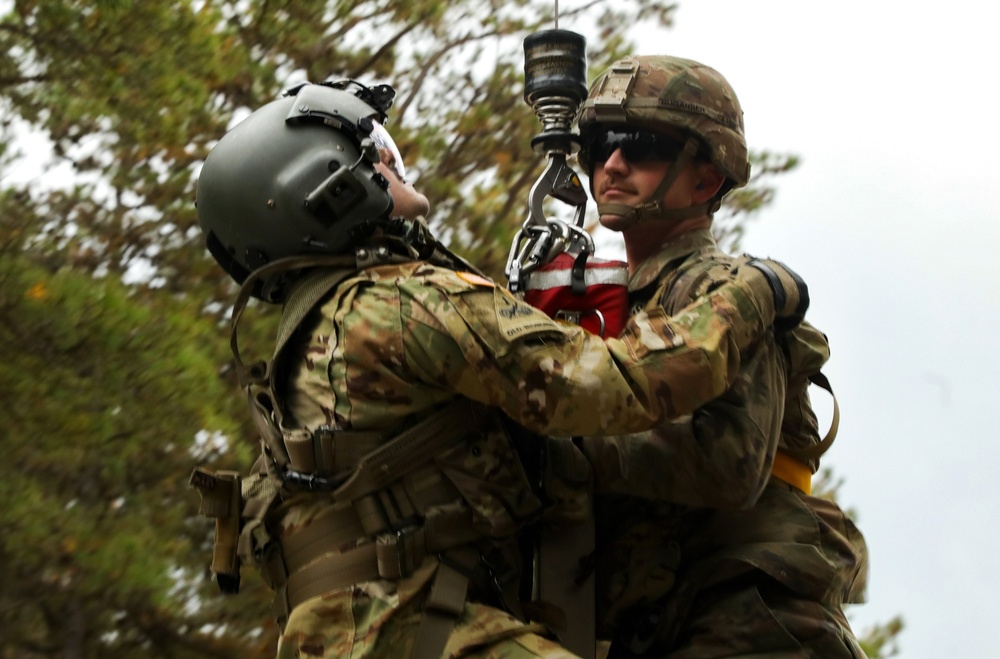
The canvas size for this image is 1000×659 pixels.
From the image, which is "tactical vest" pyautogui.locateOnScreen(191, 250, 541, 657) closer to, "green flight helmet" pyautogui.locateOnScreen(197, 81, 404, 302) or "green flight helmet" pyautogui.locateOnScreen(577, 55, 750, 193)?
"green flight helmet" pyautogui.locateOnScreen(197, 81, 404, 302)

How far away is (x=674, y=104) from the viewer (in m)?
4.86

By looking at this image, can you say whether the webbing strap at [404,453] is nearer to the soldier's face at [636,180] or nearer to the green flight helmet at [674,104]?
the soldier's face at [636,180]

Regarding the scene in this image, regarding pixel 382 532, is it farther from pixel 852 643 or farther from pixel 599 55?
pixel 599 55

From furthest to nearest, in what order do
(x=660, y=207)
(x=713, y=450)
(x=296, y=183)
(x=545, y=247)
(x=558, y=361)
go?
(x=660, y=207) → (x=545, y=247) → (x=713, y=450) → (x=296, y=183) → (x=558, y=361)

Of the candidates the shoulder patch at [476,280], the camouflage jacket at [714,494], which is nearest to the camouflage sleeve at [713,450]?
the camouflage jacket at [714,494]

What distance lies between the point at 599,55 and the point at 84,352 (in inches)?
161

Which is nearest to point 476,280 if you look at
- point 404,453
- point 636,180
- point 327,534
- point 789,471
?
point 404,453

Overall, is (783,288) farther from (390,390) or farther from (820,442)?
(390,390)

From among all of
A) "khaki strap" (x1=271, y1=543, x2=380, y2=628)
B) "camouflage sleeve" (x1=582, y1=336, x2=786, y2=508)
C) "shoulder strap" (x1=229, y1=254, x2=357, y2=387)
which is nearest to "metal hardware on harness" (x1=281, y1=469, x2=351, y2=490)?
"khaki strap" (x1=271, y1=543, x2=380, y2=628)

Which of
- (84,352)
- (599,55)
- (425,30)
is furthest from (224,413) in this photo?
(599,55)

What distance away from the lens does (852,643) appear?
15.4ft

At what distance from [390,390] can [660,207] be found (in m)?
1.15

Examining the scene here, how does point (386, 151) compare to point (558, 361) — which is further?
point (386, 151)

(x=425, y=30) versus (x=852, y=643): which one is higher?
(x=425, y=30)
